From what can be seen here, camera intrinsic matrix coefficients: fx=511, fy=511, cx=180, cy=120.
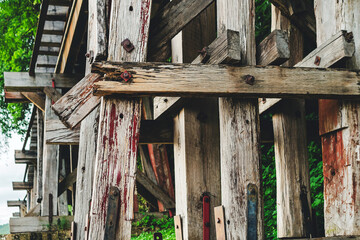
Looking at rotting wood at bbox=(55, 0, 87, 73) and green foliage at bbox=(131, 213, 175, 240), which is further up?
rotting wood at bbox=(55, 0, 87, 73)

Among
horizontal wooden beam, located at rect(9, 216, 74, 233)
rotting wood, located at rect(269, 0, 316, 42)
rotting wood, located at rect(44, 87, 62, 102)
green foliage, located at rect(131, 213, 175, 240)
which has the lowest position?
green foliage, located at rect(131, 213, 175, 240)

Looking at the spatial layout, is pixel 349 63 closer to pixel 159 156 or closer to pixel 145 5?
pixel 145 5

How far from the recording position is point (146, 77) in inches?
123

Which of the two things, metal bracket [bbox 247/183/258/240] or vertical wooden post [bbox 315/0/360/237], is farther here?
vertical wooden post [bbox 315/0/360/237]

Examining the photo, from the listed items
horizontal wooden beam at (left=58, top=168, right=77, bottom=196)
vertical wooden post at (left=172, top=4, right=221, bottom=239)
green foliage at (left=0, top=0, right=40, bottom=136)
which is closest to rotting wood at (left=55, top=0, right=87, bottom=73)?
horizontal wooden beam at (left=58, top=168, right=77, bottom=196)

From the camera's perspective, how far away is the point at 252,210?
320cm

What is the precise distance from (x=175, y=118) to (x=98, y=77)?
0.95 meters

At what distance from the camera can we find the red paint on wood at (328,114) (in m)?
3.61

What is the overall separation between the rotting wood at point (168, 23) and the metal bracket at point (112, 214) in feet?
3.56

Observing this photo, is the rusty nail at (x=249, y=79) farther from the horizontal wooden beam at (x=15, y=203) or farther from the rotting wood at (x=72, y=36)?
the horizontal wooden beam at (x=15, y=203)

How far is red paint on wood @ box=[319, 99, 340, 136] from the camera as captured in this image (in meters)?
3.61

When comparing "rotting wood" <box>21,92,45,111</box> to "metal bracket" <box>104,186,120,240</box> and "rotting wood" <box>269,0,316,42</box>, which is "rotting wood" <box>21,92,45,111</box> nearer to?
"rotting wood" <box>269,0,316,42</box>

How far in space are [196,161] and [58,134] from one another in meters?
2.39

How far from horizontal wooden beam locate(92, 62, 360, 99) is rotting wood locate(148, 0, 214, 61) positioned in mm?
531
